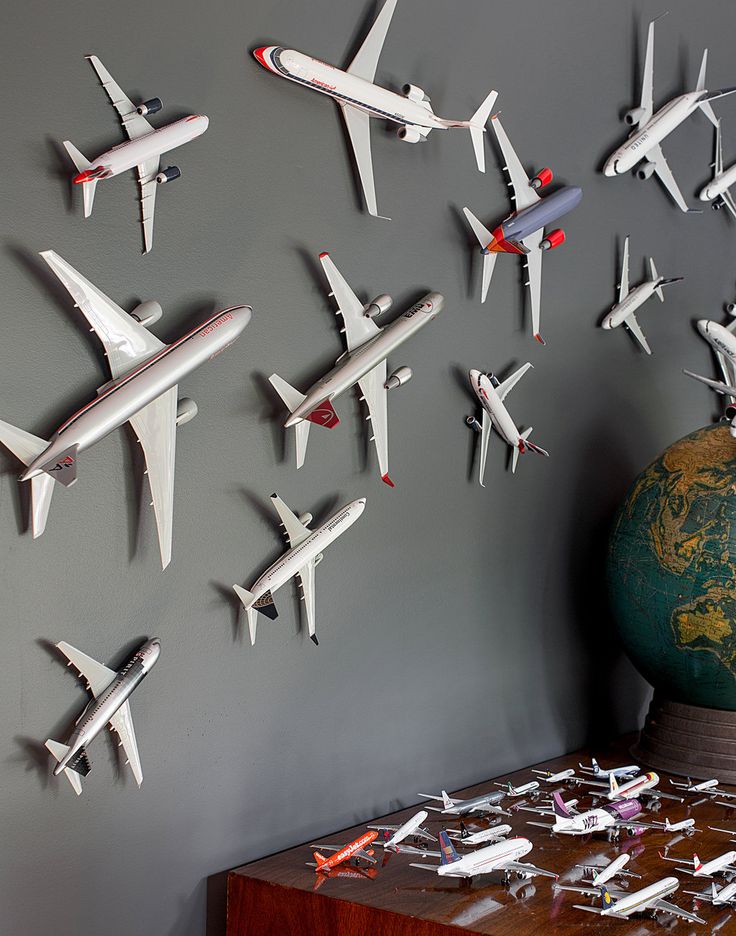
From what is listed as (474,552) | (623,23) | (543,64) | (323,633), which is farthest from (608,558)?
(623,23)

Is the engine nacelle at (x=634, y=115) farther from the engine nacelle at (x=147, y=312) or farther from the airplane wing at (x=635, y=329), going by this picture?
the engine nacelle at (x=147, y=312)

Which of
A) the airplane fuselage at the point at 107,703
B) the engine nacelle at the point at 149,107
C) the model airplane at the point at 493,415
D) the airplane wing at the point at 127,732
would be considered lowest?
the airplane wing at the point at 127,732

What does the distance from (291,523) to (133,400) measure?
0.33 meters

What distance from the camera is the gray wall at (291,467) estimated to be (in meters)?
1.10

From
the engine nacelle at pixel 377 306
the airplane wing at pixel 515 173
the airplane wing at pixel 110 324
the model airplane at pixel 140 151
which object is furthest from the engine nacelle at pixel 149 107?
the airplane wing at pixel 515 173

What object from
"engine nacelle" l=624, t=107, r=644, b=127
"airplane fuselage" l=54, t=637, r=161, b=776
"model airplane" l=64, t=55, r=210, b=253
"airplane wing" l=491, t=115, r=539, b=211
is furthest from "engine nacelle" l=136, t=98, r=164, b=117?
"engine nacelle" l=624, t=107, r=644, b=127

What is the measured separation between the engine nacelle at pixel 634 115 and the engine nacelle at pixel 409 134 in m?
0.73

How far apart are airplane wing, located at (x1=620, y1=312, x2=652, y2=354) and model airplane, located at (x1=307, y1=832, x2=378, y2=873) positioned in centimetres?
125

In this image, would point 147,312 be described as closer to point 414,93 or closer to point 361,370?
point 361,370

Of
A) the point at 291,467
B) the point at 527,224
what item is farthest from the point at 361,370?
the point at 527,224

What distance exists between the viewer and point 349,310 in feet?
4.68

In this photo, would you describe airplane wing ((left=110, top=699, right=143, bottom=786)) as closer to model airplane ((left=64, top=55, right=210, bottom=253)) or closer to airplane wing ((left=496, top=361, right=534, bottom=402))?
model airplane ((left=64, top=55, right=210, bottom=253))

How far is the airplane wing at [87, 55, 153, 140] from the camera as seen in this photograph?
1.11 meters

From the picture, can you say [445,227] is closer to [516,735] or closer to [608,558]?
[608,558]
